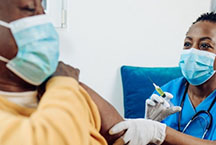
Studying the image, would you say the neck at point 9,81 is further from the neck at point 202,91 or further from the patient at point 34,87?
the neck at point 202,91

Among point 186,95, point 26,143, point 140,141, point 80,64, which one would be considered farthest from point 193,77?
point 26,143

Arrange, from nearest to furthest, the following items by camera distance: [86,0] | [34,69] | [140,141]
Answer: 1. [34,69]
2. [140,141]
3. [86,0]

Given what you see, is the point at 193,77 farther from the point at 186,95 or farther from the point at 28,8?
the point at 28,8

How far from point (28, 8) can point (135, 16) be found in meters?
1.67

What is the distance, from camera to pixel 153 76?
7.39ft

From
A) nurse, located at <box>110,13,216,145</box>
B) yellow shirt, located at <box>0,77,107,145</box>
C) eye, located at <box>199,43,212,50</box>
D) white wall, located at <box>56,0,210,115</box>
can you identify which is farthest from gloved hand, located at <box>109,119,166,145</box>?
white wall, located at <box>56,0,210,115</box>

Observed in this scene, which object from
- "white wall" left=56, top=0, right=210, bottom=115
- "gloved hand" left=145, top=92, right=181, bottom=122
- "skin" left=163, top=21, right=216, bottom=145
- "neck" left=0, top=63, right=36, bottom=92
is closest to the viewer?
"neck" left=0, top=63, right=36, bottom=92

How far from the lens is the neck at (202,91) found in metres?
1.56

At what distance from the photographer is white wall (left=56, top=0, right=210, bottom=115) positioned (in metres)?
2.14

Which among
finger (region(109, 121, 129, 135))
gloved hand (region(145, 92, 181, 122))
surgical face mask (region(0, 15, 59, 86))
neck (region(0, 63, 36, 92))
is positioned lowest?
gloved hand (region(145, 92, 181, 122))

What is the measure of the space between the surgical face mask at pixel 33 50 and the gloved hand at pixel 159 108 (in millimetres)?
772

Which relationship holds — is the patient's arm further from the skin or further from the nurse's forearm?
the skin

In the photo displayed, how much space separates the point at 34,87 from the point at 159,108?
0.77 metres

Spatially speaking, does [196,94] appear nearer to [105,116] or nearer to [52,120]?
[105,116]
